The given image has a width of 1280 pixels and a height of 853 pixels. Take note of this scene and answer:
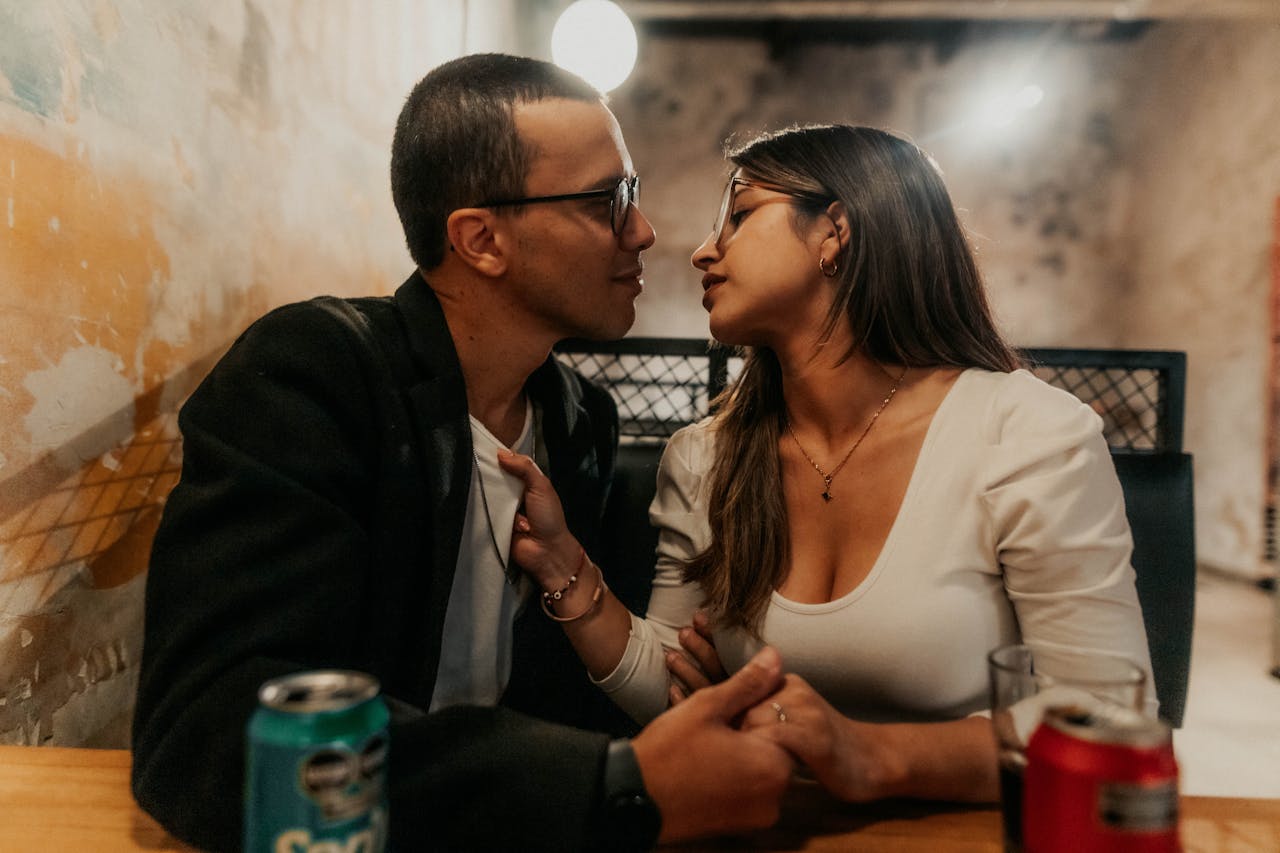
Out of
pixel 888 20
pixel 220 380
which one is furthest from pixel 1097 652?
pixel 888 20

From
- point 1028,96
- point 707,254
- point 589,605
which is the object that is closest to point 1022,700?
point 589,605

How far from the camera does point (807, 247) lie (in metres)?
1.46

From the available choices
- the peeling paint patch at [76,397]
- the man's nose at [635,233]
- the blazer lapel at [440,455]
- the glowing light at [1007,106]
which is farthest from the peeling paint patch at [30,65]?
the glowing light at [1007,106]

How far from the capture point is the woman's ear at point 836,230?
4.73 feet

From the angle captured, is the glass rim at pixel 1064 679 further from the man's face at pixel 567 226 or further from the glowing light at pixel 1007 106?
the glowing light at pixel 1007 106

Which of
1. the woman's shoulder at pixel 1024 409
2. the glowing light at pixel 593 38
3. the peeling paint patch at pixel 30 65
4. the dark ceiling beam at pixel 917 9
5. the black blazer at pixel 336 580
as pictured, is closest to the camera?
the black blazer at pixel 336 580

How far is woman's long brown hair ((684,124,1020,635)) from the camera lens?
1.43 meters

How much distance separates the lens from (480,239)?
144 centimetres

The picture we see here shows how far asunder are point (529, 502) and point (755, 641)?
0.46 m

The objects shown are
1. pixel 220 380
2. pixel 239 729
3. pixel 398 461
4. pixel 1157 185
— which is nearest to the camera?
pixel 239 729

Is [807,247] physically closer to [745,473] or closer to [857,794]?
[745,473]

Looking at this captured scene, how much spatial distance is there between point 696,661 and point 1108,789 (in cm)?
93

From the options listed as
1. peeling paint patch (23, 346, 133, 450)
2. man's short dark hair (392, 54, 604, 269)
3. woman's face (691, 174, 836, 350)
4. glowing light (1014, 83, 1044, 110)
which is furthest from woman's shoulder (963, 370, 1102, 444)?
glowing light (1014, 83, 1044, 110)

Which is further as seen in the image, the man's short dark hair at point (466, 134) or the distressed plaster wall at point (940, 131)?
the distressed plaster wall at point (940, 131)
